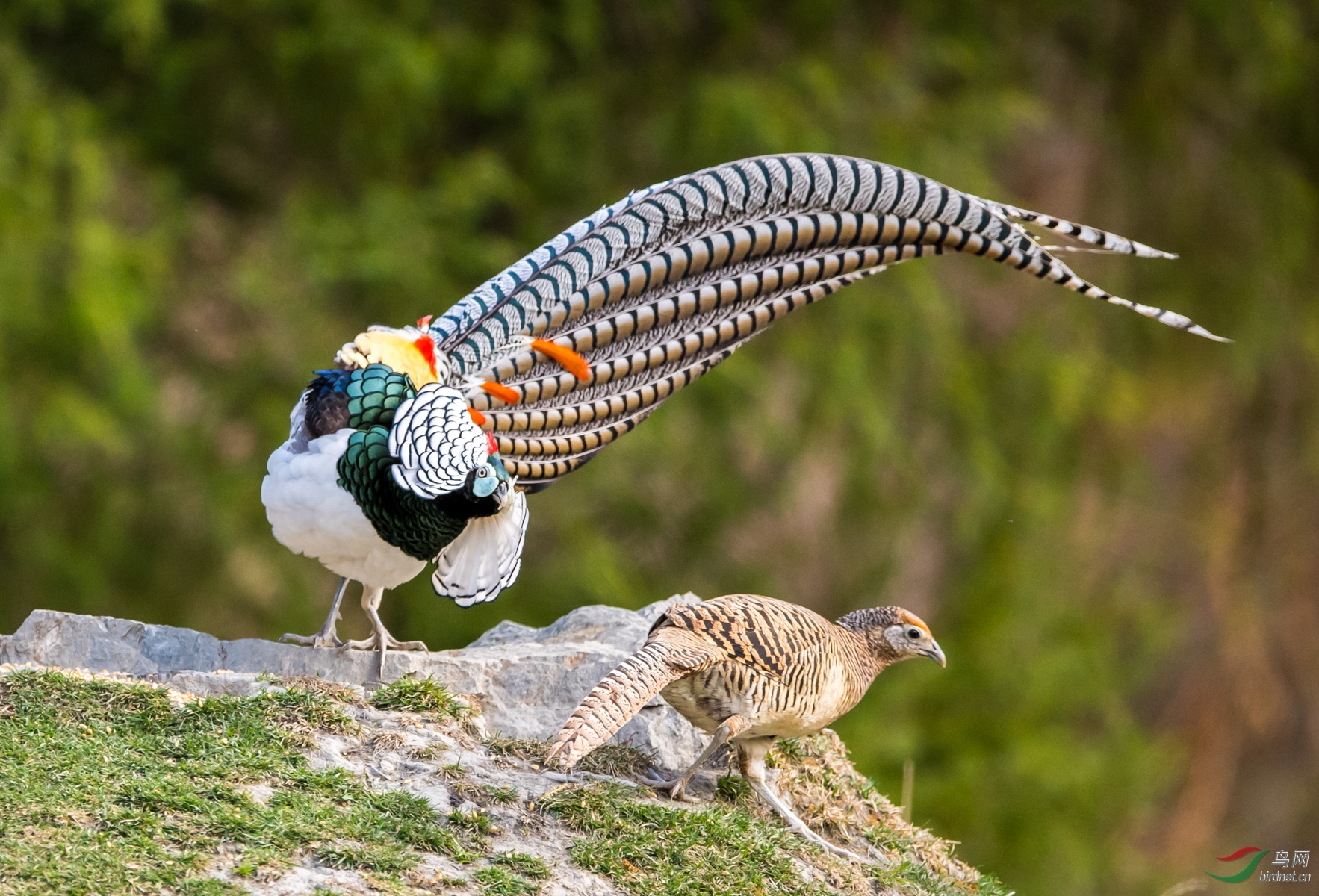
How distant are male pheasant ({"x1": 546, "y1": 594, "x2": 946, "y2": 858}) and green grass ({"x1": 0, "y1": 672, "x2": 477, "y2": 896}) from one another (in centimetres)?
57

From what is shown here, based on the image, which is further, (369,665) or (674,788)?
(369,665)

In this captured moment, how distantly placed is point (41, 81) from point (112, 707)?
21.4ft

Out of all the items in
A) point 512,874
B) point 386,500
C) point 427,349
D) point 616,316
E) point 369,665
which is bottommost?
point 512,874

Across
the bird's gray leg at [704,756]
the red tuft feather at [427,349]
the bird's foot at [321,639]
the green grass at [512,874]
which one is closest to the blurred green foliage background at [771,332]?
the bird's foot at [321,639]

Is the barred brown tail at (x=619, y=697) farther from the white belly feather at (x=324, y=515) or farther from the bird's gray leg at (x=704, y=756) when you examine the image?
the white belly feather at (x=324, y=515)

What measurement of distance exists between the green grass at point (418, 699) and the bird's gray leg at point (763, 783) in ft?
3.08

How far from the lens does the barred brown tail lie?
12.4ft

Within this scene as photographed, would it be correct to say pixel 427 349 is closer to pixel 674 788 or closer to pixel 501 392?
pixel 501 392

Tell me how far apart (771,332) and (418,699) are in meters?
6.16

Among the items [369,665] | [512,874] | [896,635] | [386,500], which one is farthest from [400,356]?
[896,635]

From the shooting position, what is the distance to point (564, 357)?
4789mm

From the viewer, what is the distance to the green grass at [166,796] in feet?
11.3

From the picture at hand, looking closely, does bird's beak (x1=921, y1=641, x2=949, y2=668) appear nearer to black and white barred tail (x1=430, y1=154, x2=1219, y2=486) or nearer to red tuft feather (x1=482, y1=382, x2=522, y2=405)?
black and white barred tail (x1=430, y1=154, x2=1219, y2=486)

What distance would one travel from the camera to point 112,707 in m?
4.29
